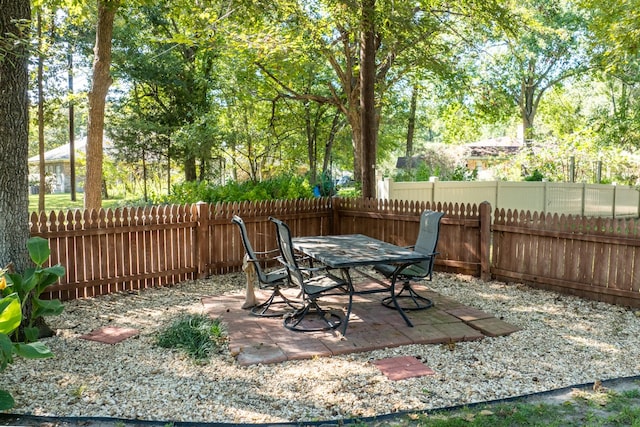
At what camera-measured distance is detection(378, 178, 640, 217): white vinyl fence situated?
12312mm

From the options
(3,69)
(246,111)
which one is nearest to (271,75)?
(246,111)

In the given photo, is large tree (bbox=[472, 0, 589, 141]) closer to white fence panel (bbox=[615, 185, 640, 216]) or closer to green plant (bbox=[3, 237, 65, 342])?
white fence panel (bbox=[615, 185, 640, 216])

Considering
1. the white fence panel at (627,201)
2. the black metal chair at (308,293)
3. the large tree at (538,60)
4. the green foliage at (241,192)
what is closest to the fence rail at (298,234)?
the green foliage at (241,192)

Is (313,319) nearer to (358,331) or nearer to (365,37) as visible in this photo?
(358,331)

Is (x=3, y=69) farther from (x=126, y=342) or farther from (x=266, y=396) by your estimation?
(x=266, y=396)

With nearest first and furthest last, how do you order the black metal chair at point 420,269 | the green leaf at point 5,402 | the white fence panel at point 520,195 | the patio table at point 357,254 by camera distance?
the green leaf at point 5,402
the patio table at point 357,254
the black metal chair at point 420,269
the white fence panel at point 520,195

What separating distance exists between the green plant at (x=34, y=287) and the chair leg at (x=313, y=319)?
2.29 metres

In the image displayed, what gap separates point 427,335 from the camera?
471 cm

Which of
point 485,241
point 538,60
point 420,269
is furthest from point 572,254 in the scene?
point 538,60

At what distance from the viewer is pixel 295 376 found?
3.83 metres

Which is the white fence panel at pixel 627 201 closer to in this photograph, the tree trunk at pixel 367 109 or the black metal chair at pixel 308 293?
the tree trunk at pixel 367 109

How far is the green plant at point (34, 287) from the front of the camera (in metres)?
4.29

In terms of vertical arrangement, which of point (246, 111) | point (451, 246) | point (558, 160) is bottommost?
point (451, 246)

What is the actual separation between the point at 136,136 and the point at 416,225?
13477 mm
